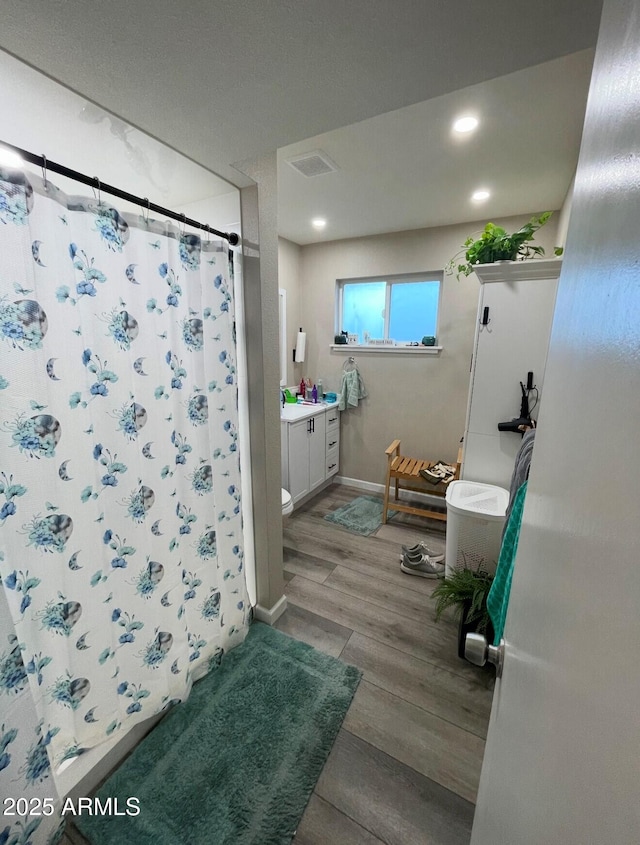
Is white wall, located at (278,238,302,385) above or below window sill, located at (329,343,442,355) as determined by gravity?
above

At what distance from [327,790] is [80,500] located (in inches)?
51.3

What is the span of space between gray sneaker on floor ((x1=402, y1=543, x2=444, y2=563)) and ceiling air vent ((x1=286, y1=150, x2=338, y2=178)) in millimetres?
2455

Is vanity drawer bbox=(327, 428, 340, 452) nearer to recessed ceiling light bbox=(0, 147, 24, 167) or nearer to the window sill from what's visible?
the window sill

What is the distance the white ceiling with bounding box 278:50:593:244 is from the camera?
1.38 metres

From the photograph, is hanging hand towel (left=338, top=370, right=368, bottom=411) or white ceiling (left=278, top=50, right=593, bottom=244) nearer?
white ceiling (left=278, top=50, right=593, bottom=244)

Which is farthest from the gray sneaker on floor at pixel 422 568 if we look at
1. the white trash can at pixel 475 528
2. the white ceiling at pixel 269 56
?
the white ceiling at pixel 269 56

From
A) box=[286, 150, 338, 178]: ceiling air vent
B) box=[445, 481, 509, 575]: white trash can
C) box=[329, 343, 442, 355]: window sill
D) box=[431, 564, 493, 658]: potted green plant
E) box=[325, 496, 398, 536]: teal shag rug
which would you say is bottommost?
box=[325, 496, 398, 536]: teal shag rug

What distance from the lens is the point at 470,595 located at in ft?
5.67

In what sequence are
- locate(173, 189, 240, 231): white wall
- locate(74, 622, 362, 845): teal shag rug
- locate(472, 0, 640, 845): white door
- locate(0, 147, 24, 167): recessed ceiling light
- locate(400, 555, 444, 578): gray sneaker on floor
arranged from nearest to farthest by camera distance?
1. locate(472, 0, 640, 845): white door
2. locate(0, 147, 24, 167): recessed ceiling light
3. locate(74, 622, 362, 845): teal shag rug
4. locate(173, 189, 240, 231): white wall
5. locate(400, 555, 444, 578): gray sneaker on floor

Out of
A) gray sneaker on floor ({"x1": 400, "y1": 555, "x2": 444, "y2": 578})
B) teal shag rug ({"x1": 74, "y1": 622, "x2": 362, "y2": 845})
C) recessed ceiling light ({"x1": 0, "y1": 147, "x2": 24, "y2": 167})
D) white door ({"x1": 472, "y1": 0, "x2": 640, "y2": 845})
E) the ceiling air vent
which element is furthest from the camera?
gray sneaker on floor ({"x1": 400, "y1": 555, "x2": 444, "y2": 578})

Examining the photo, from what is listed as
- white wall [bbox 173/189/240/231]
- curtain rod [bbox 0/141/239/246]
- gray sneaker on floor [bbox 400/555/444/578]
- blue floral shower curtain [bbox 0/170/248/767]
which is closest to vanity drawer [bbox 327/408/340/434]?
gray sneaker on floor [bbox 400/555/444/578]

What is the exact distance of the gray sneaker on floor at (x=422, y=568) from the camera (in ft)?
7.68

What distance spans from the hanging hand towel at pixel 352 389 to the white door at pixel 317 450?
0.34 metres

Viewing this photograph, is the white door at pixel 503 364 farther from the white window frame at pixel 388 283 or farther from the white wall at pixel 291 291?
the white wall at pixel 291 291
